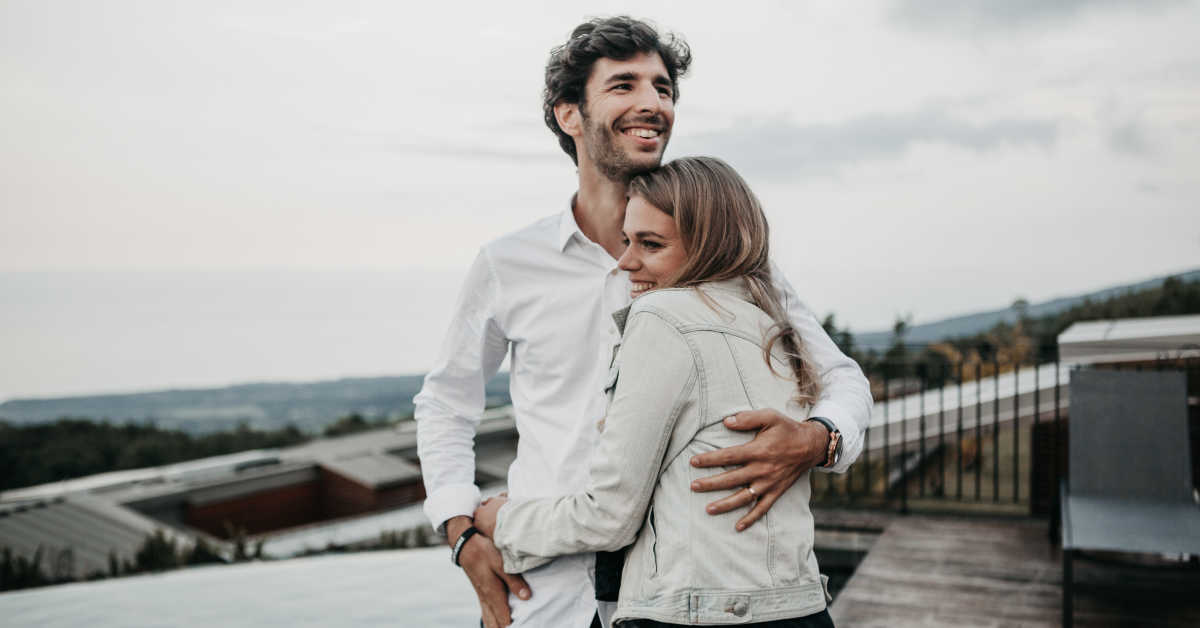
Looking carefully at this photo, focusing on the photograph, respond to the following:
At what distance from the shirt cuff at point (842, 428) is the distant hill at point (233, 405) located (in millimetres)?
9733

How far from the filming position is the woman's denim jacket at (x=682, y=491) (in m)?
0.98

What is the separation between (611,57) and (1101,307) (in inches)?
440

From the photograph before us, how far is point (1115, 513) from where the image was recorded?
3525 millimetres

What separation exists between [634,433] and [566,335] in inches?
13.1

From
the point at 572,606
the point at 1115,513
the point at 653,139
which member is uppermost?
the point at 653,139

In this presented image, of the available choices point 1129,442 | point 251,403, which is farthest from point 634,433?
point 251,403

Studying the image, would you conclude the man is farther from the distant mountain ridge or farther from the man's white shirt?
the distant mountain ridge

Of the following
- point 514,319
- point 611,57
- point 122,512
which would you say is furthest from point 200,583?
point 611,57

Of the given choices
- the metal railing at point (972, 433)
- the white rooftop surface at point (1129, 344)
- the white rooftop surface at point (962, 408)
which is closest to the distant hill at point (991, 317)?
the metal railing at point (972, 433)

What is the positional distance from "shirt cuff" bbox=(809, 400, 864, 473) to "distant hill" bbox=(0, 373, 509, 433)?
31.9 feet

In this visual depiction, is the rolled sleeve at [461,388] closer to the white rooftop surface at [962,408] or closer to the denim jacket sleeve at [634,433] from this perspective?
the denim jacket sleeve at [634,433]

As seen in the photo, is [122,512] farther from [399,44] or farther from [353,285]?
[353,285]

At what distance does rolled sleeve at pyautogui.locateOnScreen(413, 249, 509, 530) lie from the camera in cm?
132

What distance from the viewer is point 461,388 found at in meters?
1.39
